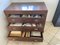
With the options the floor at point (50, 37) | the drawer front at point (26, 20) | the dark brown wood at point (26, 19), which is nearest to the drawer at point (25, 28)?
the dark brown wood at point (26, 19)

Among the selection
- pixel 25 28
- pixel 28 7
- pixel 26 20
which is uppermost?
pixel 28 7

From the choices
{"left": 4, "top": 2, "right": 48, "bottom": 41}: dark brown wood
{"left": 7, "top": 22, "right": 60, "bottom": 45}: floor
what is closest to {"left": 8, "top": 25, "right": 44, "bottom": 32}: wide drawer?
{"left": 4, "top": 2, "right": 48, "bottom": 41}: dark brown wood

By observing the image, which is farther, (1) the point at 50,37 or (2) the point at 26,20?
(1) the point at 50,37

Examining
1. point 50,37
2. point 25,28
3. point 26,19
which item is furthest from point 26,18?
point 50,37

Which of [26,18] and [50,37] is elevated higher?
[26,18]

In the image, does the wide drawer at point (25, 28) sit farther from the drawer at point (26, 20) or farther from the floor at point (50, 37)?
the floor at point (50, 37)

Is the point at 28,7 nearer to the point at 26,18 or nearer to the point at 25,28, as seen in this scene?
the point at 26,18

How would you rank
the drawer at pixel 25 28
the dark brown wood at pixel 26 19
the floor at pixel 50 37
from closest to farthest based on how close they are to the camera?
A: the dark brown wood at pixel 26 19
the drawer at pixel 25 28
the floor at pixel 50 37

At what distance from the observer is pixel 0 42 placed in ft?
3.68

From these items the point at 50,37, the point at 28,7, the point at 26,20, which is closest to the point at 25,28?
the point at 26,20

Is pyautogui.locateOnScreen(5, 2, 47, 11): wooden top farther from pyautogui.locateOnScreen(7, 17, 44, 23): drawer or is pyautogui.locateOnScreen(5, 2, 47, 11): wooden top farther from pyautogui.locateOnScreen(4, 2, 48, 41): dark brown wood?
pyautogui.locateOnScreen(7, 17, 44, 23): drawer

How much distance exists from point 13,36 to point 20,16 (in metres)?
0.38

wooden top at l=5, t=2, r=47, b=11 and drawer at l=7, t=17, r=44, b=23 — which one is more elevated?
wooden top at l=5, t=2, r=47, b=11

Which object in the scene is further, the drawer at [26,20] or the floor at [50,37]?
the floor at [50,37]
